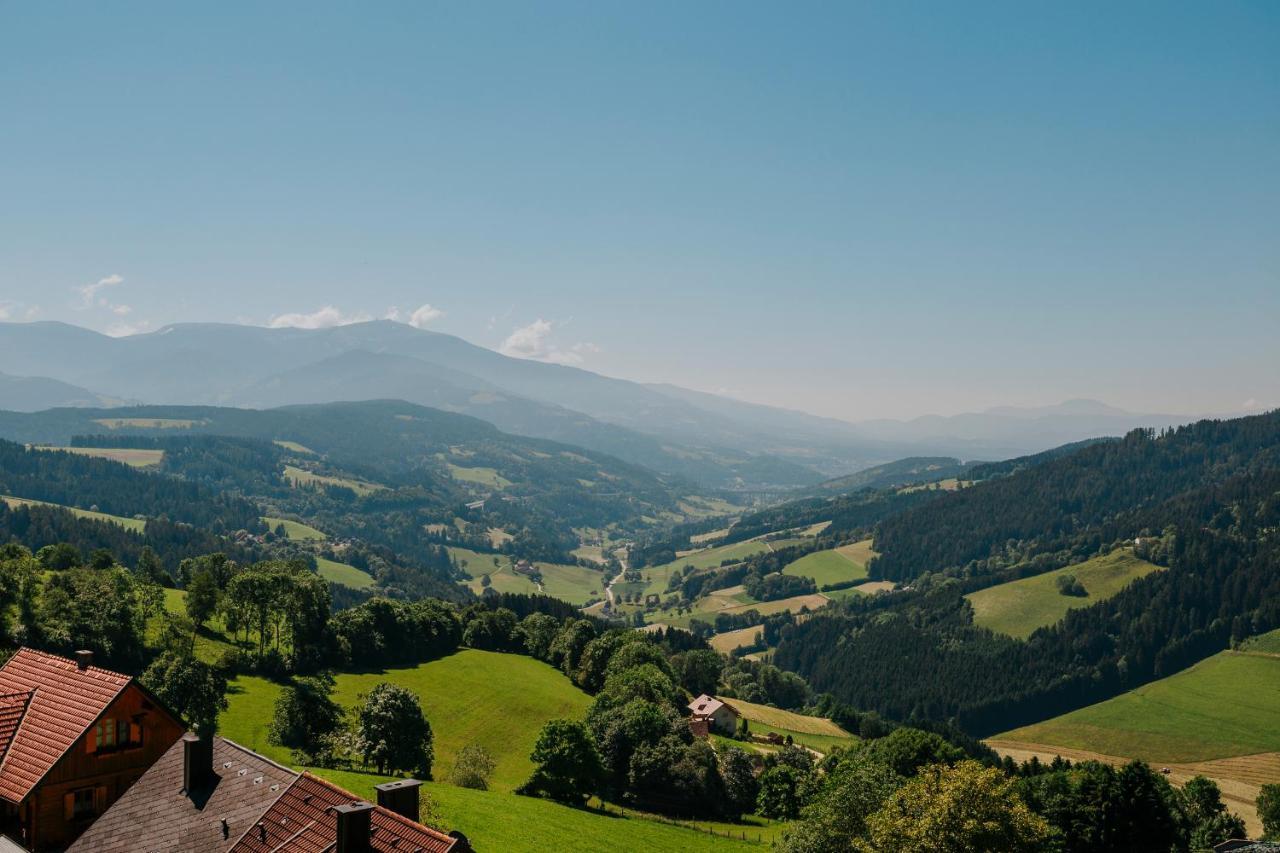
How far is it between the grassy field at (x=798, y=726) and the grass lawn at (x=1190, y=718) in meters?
50.5

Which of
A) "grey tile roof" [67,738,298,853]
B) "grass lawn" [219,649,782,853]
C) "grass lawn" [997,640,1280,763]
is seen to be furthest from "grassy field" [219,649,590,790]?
"grass lawn" [997,640,1280,763]

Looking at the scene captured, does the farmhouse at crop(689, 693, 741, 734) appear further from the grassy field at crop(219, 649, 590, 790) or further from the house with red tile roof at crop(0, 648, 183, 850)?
the house with red tile roof at crop(0, 648, 183, 850)

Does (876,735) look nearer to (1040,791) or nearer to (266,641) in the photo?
(1040,791)

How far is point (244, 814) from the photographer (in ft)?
102

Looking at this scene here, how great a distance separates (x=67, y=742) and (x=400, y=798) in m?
16.7

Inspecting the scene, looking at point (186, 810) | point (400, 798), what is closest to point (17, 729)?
point (186, 810)

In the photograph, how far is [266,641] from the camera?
102 metres

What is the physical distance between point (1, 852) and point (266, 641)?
8212cm

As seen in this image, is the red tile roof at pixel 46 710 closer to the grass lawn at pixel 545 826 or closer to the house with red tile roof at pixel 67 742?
the house with red tile roof at pixel 67 742

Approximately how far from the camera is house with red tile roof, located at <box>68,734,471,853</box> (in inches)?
1011

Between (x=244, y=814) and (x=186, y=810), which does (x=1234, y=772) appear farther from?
(x=186, y=810)

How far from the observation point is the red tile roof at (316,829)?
25406mm

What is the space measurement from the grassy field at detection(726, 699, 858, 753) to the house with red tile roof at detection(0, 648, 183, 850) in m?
98.9

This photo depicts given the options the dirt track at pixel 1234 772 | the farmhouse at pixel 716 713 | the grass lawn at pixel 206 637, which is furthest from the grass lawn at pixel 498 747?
the dirt track at pixel 1234 772
